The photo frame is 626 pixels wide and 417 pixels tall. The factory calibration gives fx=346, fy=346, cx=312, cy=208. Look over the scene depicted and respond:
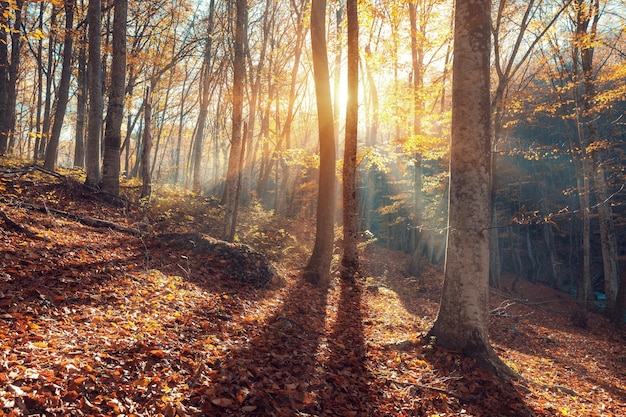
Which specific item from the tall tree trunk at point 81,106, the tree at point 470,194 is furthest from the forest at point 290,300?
the tall tree trunk at point 81,106

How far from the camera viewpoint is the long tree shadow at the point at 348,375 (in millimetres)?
3730

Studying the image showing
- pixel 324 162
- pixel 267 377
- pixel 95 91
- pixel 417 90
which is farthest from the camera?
pixel 417 90

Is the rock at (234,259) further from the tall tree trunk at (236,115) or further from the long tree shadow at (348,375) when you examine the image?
the tall tree trunk at (236,115)

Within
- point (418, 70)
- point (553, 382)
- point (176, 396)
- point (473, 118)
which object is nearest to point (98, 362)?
point (176, 396)

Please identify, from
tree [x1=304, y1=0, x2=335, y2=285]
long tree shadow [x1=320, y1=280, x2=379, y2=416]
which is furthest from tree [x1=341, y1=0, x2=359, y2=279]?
long tree shadow [x1=320, y1=280, x2=379, y2=416]

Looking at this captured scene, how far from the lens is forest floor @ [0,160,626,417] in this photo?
121 inches

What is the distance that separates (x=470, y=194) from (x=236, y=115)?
809 cm

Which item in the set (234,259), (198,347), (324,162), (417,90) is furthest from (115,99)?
(417,90)

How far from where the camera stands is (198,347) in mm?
4172

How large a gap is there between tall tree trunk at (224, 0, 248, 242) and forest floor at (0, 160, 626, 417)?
322 cm

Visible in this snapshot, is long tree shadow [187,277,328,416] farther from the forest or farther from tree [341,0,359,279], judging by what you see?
tree [341,0,359,279]

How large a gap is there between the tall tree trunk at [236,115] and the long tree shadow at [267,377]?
6040 mm

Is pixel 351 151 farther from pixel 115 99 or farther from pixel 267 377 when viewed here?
pixel 115 99

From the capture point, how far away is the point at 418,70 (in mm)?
15938
